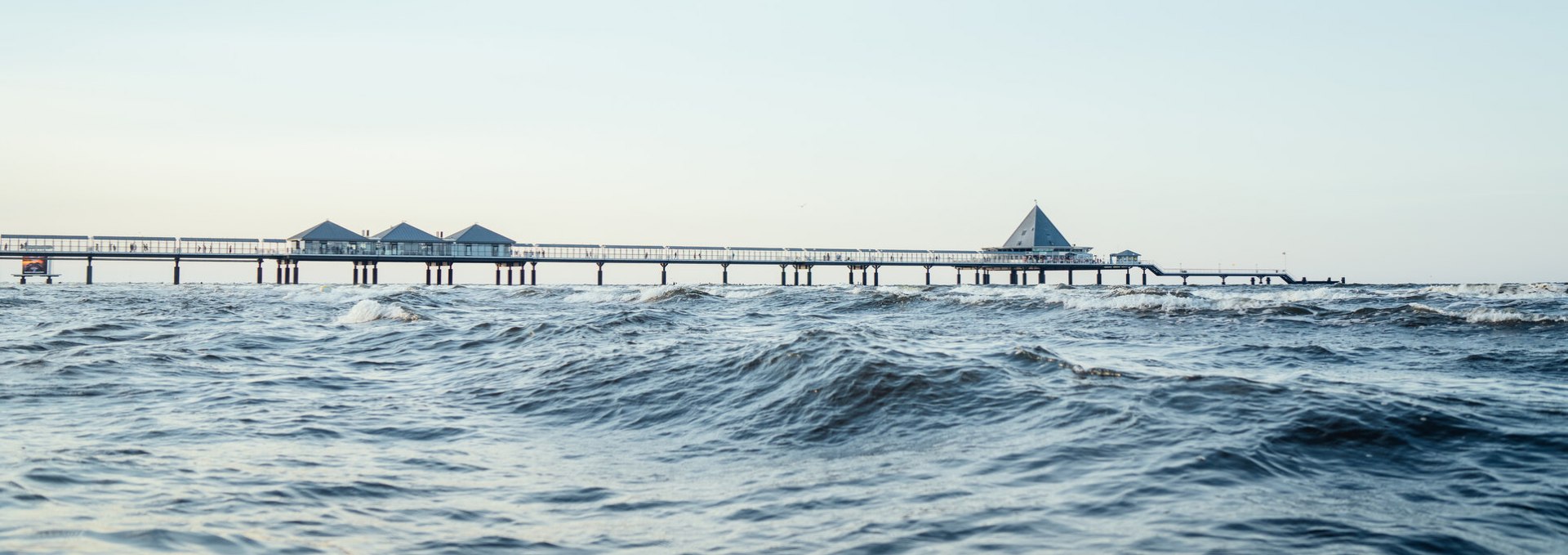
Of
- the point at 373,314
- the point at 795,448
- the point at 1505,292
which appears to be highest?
the point at 1505,292

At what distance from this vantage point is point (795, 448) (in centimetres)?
635

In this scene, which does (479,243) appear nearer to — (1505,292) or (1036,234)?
(1036,234)

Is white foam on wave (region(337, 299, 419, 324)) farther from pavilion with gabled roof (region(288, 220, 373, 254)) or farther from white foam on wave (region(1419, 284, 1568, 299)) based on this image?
pavilion with gabled roof (region(288, 220, 373, 254))

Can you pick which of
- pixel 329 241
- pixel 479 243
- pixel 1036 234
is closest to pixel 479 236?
pixel 479 243

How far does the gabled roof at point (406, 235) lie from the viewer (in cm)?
7400

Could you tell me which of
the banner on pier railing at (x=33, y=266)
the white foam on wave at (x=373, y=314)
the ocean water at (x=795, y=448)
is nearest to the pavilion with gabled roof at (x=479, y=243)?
the banner on pier railing at (x=33, y=266)

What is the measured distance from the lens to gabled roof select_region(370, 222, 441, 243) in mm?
74000

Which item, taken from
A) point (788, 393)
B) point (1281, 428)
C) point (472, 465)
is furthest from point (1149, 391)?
point (472, 465)

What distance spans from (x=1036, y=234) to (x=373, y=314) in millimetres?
79118

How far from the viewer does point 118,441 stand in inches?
246

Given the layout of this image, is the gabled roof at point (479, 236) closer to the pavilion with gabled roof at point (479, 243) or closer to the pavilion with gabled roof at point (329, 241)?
the pavilion with gabled roof at point (479, 243)

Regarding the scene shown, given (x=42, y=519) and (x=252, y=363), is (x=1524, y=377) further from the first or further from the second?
(x=252, y=363)

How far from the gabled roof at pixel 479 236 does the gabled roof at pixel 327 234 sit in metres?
6.63

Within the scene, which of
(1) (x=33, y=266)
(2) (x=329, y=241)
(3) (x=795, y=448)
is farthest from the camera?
(2) (x=329, y=241)
